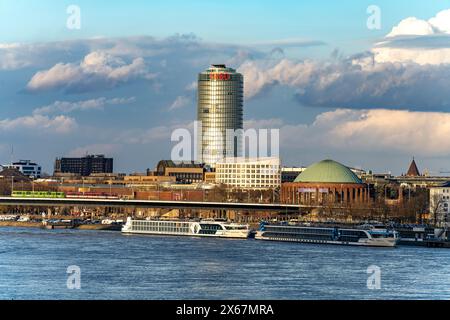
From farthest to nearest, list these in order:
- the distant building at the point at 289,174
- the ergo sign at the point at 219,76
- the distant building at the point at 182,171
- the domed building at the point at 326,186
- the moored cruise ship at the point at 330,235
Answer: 1. the ergo sign at the point at 219,76
2. the distant building at the point at 182,171
3. the distant building at the point at 289,174
4. the domed building at the point at 326,186
5. the moored cruise ship at the point at 330,235

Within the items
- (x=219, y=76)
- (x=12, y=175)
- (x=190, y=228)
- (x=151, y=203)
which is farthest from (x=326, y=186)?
(x=219, y=76)

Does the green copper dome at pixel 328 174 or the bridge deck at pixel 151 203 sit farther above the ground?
the green copper dome at pixel 328 174

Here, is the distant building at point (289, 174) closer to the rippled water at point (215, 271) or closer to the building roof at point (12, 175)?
the building roof at point (12, 175)

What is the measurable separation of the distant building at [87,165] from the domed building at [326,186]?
6554cm

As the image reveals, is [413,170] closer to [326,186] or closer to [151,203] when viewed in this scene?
[326,186]

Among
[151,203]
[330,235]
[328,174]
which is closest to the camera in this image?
[330,235]

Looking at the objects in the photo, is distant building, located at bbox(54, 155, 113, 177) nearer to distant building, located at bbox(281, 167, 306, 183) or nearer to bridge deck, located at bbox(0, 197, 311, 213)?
distant building, located at bbox(281, 167, 306, 183)

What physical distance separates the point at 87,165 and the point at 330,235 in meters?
106

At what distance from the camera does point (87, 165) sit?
157500 millimetres

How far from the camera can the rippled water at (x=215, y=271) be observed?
26.4 meters

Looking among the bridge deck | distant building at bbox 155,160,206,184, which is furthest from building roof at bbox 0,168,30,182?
the bridge deck

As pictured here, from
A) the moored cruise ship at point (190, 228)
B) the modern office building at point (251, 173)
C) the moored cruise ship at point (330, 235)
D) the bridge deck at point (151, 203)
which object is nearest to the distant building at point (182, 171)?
the modern office building at point (251, 173)
